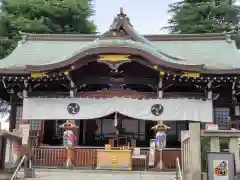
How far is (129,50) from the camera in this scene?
44.0ft

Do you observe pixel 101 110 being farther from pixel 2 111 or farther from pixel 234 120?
pixel 2 111

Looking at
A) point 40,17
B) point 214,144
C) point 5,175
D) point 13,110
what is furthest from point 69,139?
point 40,17

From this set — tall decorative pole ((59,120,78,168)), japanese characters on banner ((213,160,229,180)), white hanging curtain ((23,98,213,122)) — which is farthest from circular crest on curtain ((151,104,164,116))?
japanese characters on banner ((213,160,229,180))

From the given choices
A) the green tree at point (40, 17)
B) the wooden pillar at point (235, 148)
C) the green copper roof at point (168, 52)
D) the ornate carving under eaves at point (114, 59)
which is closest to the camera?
the wooden pillar at point (235, 148)

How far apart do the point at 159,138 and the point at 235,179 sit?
709 cm

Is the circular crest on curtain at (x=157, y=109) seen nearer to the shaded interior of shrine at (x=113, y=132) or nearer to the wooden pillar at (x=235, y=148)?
the shaded interior of shrine at (x=113, y=132)

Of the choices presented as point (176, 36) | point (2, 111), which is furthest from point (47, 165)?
point (2, 111)

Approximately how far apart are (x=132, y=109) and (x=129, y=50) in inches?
94.7

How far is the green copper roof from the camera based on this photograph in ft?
53.1

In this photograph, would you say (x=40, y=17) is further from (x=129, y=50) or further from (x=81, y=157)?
(x=81, y=157)

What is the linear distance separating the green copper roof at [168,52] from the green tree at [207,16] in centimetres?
1169

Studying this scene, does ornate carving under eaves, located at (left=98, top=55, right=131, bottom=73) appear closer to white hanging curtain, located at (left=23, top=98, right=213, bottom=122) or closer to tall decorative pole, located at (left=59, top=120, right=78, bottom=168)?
white hanging curtain, located at (left=23, top=98, right=213, bottom=122)

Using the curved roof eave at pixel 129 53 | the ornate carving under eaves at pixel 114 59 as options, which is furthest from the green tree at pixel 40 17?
the ornate carving under eaves at pixel 114 59

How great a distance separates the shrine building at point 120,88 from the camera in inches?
535
